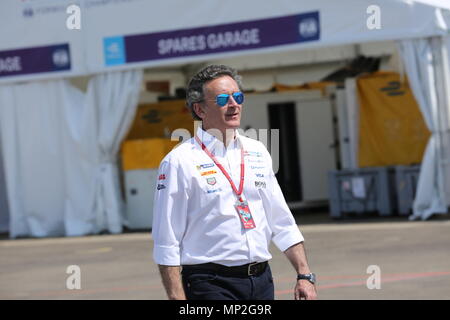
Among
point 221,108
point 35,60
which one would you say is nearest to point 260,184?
point 221,108

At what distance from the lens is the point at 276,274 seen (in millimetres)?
10031

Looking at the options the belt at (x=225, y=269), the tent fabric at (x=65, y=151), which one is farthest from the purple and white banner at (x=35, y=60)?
the belt at (x=225, y=269)

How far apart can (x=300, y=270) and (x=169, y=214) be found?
2.22 feet

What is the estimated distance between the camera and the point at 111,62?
50.4ft

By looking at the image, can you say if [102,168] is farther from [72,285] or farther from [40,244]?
[72,285]

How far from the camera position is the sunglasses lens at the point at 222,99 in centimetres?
401

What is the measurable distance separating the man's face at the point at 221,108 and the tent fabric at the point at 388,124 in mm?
11974

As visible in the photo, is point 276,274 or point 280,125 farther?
point 280,125

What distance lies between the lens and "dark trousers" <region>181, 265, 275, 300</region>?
3.94 metres

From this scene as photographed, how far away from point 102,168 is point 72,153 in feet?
1.99

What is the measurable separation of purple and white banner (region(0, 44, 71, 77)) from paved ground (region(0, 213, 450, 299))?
2988 millimetres

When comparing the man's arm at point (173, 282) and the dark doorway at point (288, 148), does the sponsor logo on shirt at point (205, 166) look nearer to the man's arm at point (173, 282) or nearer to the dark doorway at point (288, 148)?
the man's arm at point (173, 282)

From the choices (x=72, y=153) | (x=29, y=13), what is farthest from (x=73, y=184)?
(x=29, y=13)

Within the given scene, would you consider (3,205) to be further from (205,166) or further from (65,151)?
(205,166)
